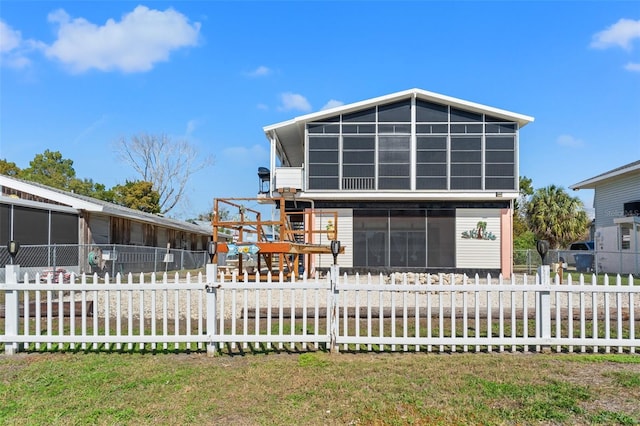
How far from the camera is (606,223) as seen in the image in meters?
25.3

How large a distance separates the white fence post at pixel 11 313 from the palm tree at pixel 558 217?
118ft

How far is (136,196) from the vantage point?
40.2 meters

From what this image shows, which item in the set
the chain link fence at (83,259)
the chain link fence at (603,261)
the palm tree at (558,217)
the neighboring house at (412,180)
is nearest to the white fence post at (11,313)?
the chain link fence at (83,259)

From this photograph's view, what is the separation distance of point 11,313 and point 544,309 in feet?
23.0

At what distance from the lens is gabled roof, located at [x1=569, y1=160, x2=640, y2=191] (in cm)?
2204

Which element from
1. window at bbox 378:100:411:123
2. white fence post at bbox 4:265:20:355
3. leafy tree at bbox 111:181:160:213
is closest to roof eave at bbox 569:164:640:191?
window at bbox 378:100:411:123

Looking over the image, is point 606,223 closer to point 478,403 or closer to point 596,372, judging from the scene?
point 596,372

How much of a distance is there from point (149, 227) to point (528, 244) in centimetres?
2703

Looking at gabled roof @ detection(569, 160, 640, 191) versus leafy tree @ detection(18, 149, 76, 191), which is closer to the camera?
Result: gabled roof @ detection(569, 160, 640, 191)

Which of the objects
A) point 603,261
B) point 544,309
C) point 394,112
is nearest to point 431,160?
point 394,112

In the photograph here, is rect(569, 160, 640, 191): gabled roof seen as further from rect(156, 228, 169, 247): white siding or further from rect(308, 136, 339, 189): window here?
rect(156, 228, 169, 247): white siding

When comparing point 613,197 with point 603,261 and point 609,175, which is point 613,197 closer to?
point 609,175

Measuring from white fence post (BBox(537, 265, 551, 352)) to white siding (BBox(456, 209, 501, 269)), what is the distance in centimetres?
1444

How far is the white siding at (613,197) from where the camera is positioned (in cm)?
2289
